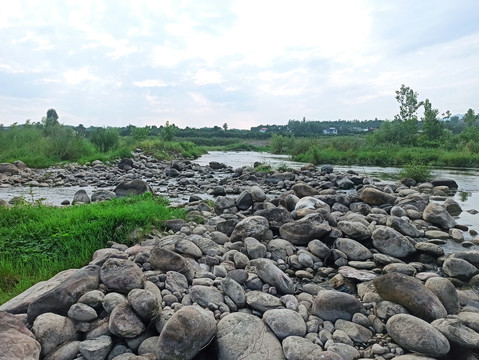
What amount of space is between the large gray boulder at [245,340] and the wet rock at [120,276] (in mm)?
886

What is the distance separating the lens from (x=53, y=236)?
445 cm

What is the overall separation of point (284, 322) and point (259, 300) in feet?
1.33

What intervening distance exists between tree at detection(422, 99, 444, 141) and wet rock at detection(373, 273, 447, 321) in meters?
41.5

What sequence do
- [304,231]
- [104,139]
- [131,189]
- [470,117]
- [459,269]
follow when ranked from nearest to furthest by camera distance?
[459,269]
[304,231]
[131,189]
[104,139]
[470,117]

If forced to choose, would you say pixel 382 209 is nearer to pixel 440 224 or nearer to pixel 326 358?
pixel 440 224

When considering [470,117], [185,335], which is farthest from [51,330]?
[470,117]

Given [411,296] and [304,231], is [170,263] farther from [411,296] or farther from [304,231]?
[411,296]

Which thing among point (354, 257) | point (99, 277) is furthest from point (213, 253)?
point (354, 257)

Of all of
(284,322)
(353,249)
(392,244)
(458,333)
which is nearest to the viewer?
(458,333)

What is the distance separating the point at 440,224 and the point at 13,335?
6.50m

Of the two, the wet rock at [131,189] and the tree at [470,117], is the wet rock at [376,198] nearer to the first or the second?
the wet rock at [131,189]

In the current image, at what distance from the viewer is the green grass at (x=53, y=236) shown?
3818mm

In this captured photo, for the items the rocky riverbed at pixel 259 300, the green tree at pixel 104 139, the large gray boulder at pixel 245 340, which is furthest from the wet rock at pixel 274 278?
the green tree at pixel 104 139

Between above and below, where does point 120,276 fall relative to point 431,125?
below
